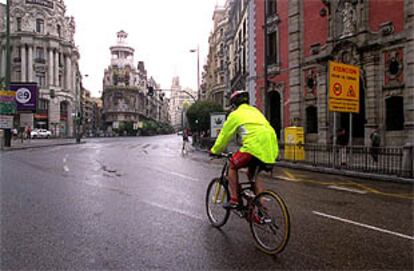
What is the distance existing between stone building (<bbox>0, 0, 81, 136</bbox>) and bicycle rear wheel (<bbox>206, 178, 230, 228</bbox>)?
67.9 meters

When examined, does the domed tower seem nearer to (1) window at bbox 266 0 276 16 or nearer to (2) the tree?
(2) the tree

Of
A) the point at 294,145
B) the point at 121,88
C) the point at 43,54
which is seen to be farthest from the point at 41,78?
the point at 294,145

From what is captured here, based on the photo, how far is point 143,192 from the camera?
26.3 ft

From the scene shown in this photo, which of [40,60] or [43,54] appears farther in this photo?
[43,54]

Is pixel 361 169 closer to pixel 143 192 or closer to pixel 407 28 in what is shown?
pixel 143 192

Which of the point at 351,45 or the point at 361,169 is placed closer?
the point at 361,169

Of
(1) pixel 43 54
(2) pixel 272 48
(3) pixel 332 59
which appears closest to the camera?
(3) pixel 332 59

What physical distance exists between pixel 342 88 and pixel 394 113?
22.0 ft

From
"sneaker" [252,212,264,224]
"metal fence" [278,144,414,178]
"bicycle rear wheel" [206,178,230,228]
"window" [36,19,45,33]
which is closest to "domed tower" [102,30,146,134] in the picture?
"window" [36,19,45,33]

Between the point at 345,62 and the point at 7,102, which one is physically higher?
the point at 345,62

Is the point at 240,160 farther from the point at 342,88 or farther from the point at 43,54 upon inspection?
the point at 43,54

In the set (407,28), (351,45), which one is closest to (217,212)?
(407,28)

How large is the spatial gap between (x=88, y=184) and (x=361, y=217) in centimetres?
627

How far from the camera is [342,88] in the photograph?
13875mm
